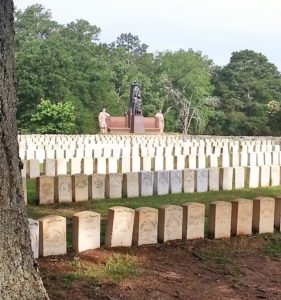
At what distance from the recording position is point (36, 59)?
35.3 meters

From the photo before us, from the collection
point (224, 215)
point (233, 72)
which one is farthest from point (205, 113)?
point (224, 215)

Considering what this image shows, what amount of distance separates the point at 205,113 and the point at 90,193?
45.4 m

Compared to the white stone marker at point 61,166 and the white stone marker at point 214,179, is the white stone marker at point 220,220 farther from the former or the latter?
the white stone marker at point 61,166

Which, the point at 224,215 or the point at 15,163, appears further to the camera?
the point at 224,215

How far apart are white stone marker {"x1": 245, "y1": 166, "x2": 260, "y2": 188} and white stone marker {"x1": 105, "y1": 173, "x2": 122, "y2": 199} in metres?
2.51

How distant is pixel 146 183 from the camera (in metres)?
7.75

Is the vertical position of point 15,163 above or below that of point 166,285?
above

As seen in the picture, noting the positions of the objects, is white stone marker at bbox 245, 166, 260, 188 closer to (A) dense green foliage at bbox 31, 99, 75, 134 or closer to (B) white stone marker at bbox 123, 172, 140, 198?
(B) white stone marker at bbox 123, 172, 140, 198

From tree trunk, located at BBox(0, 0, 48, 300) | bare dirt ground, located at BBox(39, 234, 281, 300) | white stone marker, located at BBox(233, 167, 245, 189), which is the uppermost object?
tree trunk, located at BBox(0, 0, 48, 300)

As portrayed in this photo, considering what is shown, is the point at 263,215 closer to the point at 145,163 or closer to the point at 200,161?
the point at 145,163

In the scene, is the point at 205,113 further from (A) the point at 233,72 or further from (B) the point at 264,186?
(B) the point at 264,186

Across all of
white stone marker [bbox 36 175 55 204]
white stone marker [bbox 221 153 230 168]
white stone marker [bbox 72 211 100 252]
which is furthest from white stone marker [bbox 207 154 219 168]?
white stone marker [bbox 72 211 100 252]

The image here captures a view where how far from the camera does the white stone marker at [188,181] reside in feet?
26.7

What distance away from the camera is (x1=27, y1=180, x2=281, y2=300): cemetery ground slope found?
3703mm
